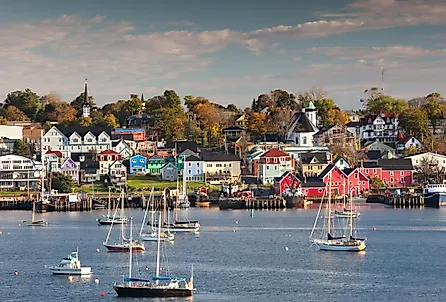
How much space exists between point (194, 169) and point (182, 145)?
9479mm

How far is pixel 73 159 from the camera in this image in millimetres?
101500

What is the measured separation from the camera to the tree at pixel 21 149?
105613mm

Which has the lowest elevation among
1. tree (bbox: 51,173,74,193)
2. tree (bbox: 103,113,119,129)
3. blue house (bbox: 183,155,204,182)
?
tree (bbox: 51,173,74,193)

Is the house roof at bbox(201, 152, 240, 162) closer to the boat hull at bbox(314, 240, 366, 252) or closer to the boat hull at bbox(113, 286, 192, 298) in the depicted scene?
the boat hull at bbox(314, 240, 366, 252)

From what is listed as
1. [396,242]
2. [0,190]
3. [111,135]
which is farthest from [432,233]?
[111,135]

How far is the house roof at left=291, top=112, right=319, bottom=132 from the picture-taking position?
357ft

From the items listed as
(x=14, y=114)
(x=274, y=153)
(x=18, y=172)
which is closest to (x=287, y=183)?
(x=274, y=153)

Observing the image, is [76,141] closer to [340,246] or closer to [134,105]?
[134,105]

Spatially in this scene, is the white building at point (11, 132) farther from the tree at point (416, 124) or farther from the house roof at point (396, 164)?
the tree at point (416, 124)

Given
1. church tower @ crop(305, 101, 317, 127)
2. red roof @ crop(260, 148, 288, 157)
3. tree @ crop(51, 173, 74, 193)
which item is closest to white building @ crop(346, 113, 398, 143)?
church tower @ crop(305, 101, 317, 127)

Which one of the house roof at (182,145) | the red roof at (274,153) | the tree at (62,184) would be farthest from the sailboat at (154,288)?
the house roof at (182,145)

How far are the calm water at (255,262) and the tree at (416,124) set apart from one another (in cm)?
4248

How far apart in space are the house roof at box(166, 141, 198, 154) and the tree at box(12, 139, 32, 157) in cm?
A: 1580

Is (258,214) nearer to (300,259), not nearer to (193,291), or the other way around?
(300,259)
